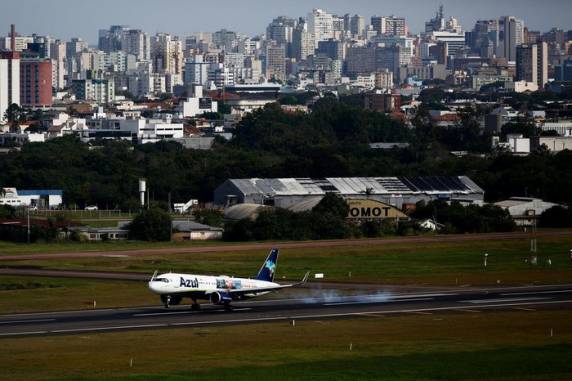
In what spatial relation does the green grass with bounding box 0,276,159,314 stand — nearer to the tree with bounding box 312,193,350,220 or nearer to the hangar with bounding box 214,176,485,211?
the tree with bounding box 312,193,350,220

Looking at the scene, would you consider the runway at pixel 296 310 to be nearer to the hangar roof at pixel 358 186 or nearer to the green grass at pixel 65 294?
the green grass at pixel 65 294

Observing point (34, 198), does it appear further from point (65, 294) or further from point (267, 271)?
point (267, 271)


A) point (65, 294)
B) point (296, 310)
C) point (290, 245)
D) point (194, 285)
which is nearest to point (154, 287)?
point (194, 285)

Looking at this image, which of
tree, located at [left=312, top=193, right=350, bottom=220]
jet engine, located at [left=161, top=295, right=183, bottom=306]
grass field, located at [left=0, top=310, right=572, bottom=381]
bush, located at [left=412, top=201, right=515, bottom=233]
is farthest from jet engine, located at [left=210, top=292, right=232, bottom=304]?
tree, located at [left=312, top=193, right=350, bottom=220]

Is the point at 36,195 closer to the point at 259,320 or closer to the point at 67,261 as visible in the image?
the point at 67,261

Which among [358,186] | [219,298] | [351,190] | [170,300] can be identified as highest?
[358,186]

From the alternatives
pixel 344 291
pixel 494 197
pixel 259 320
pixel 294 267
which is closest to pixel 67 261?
pixel 294 267

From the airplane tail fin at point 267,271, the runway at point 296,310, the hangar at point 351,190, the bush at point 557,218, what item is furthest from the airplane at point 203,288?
the hangar at point 351,190
